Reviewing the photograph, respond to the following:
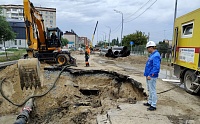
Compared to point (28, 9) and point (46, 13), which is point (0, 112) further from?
point (46, 13)

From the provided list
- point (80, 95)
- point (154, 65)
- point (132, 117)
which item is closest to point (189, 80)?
point (154, 65)

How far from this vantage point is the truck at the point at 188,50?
7.45 metres

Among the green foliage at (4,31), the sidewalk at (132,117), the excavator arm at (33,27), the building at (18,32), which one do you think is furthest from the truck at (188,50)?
the building at (18,32)

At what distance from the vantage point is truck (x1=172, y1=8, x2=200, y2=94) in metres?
7.45

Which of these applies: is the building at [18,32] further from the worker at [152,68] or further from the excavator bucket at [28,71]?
the worker at [152,68]

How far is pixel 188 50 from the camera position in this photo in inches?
319

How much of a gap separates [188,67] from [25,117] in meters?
6.20

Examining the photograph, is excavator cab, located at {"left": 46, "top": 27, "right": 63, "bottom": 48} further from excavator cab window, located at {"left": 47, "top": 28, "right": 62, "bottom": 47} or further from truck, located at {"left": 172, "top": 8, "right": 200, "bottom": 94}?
truck, located at {"left": 172, "top": 8, "right": 200, "bottom": 94}

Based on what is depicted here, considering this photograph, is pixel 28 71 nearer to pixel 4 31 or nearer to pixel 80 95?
pixel 80 95

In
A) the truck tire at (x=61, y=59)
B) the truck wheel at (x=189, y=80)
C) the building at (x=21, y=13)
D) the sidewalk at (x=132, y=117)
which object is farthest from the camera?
the building at (x=21, y=13)

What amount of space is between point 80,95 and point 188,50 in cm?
529

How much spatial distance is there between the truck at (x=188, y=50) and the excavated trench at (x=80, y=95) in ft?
6.36

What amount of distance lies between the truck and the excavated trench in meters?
1.94

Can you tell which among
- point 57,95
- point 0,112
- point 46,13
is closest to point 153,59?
point 57,95
